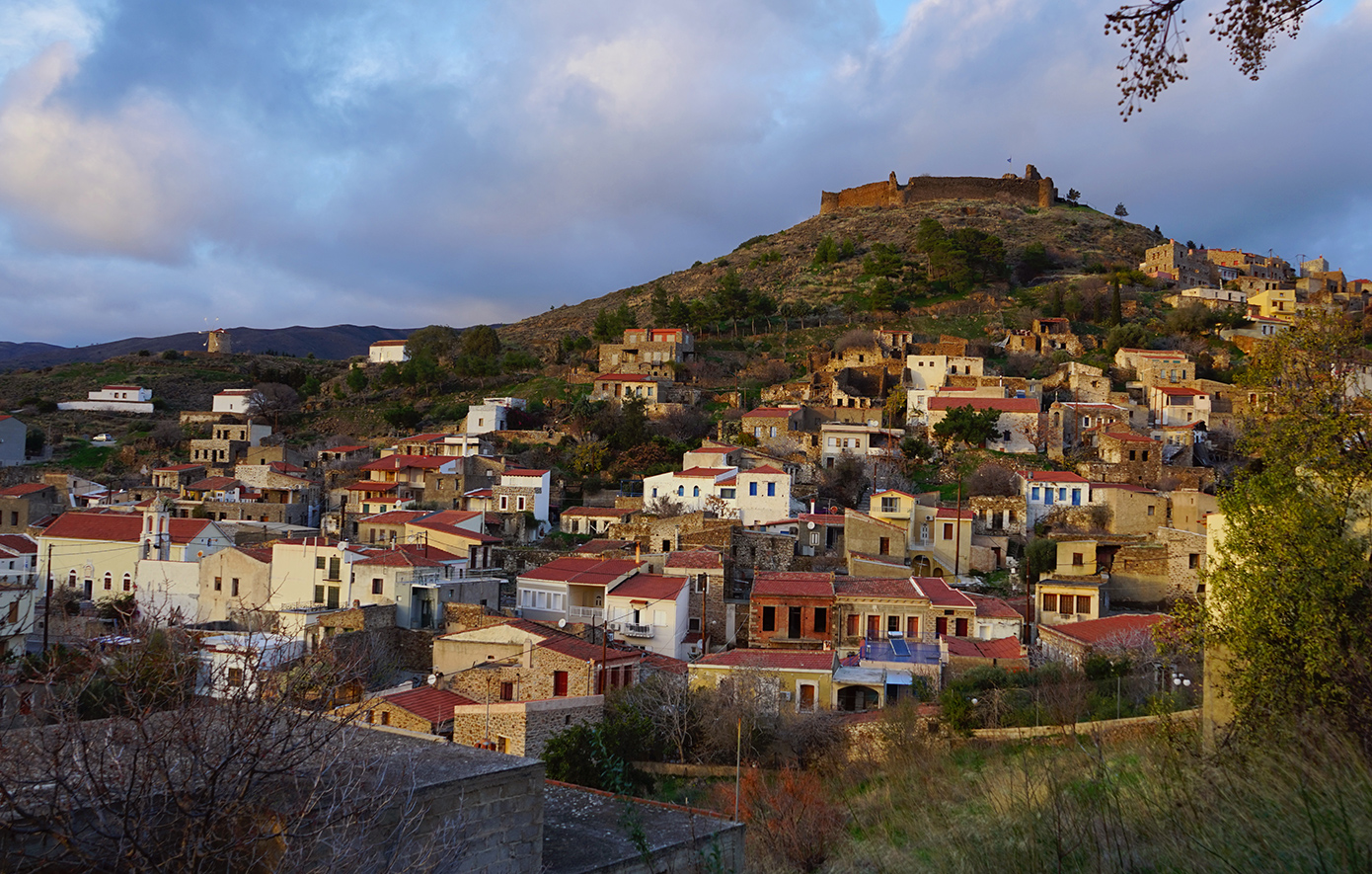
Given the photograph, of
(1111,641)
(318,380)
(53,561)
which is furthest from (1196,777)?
(318,380)

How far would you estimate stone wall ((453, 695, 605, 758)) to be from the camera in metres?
16.5

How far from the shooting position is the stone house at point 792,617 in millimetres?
23734

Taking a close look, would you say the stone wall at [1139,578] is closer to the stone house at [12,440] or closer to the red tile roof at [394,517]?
the red tile roof at [394,517]

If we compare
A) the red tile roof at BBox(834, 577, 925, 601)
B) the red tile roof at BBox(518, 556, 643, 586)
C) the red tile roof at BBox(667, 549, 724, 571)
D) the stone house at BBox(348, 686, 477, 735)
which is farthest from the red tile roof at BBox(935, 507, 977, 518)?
the stone house at BBox(348, 686, 477, 735)

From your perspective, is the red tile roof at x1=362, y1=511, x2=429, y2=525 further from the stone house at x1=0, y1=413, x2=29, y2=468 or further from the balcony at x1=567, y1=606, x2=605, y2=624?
the stone house at x1=0, y1=413, x2=29, y2=468

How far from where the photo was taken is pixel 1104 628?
21516mm

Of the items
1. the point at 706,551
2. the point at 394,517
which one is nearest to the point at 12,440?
the point at 394,517

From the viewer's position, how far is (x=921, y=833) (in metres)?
6.71

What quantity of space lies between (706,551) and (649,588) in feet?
10.1

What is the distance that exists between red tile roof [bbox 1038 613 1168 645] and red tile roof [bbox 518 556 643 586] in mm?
10880

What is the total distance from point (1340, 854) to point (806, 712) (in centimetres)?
1498

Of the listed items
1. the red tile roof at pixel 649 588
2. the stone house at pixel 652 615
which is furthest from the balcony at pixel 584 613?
the red tile roof at pixel 649 588

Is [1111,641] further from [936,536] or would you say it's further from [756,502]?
[756,502]

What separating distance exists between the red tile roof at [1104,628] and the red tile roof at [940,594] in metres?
1.92
